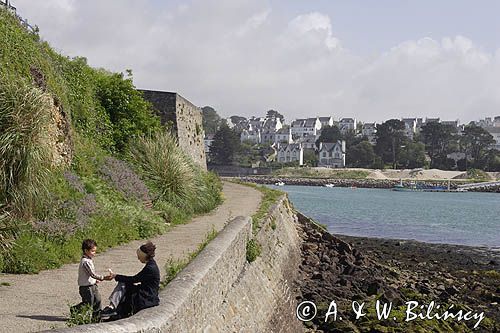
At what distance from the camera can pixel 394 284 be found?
1917 centimetres

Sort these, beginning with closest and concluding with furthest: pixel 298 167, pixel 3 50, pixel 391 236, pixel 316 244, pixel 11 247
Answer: pixel 11 247 → pixel 3 50 → pixel 316 244 → pixel 391 236 → pixel 298 167

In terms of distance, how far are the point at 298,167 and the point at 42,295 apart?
130 m

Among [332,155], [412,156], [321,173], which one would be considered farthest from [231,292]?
[332,155]

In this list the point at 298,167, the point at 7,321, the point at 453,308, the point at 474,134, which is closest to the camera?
the point at 7,321

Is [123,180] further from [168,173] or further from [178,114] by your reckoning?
[178,114]

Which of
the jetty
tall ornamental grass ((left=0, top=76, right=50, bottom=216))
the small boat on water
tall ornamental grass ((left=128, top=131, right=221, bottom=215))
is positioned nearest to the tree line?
the jetty

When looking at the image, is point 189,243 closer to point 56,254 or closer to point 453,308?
point 56,254

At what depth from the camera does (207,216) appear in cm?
2136

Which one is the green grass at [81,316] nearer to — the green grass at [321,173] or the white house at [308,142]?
the green grass at [321,173]

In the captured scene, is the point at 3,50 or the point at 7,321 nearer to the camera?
the point at 7,321

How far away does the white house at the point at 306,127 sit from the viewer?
190m

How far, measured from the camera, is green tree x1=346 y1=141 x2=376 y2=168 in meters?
133

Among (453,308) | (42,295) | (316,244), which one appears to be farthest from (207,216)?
(42,295)

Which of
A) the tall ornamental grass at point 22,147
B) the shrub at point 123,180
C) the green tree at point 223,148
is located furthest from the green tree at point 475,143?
the tall ornamental grass at point 22,147
